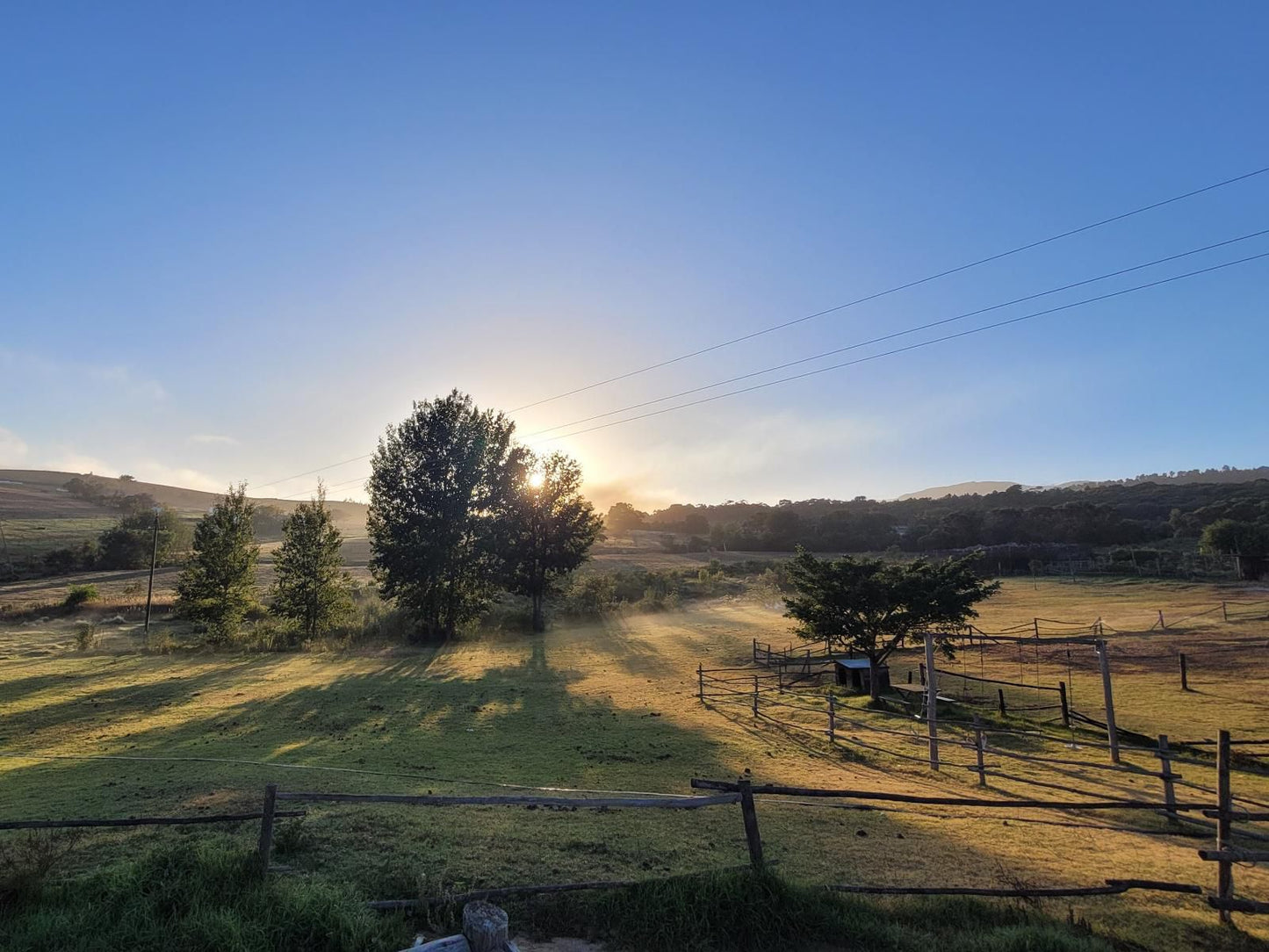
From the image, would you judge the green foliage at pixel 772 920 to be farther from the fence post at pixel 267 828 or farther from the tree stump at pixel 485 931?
the fence post at pixel 267 828

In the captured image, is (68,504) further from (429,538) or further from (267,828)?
(267,828)

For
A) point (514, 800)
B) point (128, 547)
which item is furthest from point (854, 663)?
point (128, 547)

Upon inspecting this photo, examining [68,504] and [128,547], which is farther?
[68,504]

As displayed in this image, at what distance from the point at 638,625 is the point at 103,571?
49.0m

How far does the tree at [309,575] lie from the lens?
36.3m

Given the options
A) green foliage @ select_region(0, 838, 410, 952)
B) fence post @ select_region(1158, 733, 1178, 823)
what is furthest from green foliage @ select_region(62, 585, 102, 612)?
fence post @ select_region(1158, 733, 1178, 823)

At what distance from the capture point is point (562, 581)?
49.0 m

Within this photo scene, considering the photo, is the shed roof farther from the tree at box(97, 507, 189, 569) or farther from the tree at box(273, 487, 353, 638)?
the tree at box(97, 507, 189, 569)

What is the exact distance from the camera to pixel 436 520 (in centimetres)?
A: 3872

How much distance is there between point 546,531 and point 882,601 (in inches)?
980

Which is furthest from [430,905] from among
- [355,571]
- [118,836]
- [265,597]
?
[355,571]

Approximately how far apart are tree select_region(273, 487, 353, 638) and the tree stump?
35.7 m

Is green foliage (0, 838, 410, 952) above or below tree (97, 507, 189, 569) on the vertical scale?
below

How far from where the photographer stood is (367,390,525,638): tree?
126 feet
